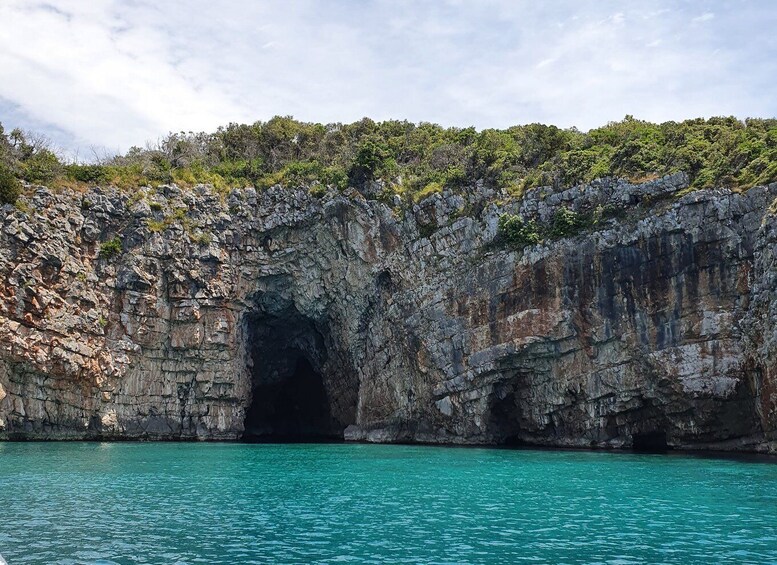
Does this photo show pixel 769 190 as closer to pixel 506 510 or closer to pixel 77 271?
pixel 506 510

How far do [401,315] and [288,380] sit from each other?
1835 cm

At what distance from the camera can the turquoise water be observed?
14.6 meters

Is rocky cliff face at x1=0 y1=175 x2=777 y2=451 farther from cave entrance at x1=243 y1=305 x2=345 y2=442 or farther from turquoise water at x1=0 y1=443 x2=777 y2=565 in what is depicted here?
turquoise water at x1=0 y1=443 x2=777 y2=565

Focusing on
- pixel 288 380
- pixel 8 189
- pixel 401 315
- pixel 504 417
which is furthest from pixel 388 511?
pixel 288 380

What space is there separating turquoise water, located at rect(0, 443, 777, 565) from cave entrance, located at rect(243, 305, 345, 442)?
71.9ft

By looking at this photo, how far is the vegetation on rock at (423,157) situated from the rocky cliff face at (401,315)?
5.95 ft

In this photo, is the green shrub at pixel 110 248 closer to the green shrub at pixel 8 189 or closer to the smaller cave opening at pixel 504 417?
the green shrub at pixel 8 189

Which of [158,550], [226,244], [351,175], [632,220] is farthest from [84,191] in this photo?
[158,550]

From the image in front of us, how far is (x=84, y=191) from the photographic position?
1951 inches

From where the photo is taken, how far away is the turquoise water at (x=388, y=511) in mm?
14633

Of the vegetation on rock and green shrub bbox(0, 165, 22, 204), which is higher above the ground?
the vegetation on rock

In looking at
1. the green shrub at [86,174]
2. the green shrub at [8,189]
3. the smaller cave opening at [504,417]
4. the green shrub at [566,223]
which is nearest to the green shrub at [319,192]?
the green shrub at [86,174]

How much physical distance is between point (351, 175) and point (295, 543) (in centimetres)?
3881

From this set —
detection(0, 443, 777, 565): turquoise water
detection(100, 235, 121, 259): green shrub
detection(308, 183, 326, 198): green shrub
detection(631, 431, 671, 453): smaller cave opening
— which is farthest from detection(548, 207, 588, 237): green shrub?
detection(100, 235, 121, 259): green shrub
